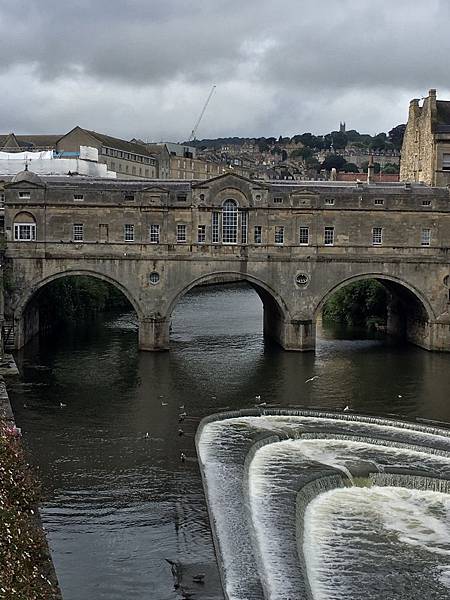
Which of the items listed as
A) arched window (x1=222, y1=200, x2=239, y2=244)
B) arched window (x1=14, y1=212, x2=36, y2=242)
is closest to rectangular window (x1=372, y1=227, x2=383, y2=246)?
arched window (x1=222, y1=200, x2=239, y2=244)

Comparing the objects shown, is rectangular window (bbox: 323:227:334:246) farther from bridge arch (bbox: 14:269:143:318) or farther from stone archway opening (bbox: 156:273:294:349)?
bridge arch (bbox: 14:269:143:318)

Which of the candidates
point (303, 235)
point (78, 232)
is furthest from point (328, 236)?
point (78, 232)

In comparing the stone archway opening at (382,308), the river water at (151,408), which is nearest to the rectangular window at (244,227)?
the stone archway opening at (382,308)

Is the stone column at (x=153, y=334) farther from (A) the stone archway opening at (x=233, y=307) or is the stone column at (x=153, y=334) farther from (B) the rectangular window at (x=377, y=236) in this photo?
(B) the rectangular window at (x=377, y=236)

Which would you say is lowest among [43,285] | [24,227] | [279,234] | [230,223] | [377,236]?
[43,285]

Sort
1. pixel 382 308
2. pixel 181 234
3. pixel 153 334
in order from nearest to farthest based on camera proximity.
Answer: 1. pixel 153 334
2. pixel 181 234
3. pixel 382 308

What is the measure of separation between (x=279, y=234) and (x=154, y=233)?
7762mm

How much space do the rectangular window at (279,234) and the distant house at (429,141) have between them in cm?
1583

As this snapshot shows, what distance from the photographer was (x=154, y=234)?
51781mm

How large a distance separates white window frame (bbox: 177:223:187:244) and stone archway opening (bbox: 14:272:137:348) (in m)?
4.77

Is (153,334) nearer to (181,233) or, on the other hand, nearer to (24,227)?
(181,233)

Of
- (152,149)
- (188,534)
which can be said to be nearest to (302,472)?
(188,534)

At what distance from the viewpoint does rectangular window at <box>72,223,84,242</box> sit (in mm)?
51219

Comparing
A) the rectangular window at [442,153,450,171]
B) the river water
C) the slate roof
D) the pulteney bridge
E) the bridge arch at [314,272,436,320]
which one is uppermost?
the slate roof
